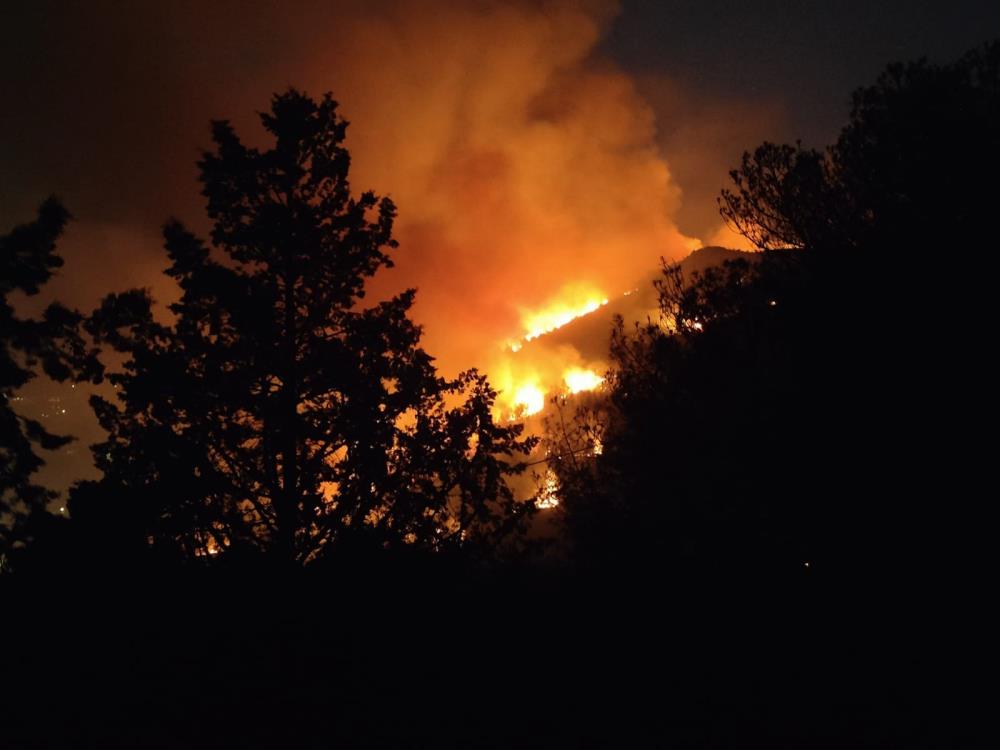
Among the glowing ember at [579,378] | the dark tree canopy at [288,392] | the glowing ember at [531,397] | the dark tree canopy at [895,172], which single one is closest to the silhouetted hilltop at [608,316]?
the glowing ember at [579,378]

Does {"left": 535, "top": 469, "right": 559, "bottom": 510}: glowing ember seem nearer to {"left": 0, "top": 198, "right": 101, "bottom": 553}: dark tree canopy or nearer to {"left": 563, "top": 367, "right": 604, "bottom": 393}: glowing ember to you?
{"left": 0, "top": 198, "right": 101, "bottom": 553}: dark tree canopy

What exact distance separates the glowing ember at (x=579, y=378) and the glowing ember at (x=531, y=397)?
4.47 m

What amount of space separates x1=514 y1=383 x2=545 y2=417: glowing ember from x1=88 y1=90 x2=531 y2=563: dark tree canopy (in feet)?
182

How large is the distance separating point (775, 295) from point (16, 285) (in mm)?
18121

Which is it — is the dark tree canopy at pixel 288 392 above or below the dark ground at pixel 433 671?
above

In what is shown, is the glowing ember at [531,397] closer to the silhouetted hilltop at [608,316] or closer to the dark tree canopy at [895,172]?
the silhouetted hilltop at [608,316]

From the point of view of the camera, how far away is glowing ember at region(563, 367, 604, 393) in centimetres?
6469

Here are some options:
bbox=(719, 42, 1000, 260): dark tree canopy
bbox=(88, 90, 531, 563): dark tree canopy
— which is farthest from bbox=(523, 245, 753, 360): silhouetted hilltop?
bbox=(88, 90, 531, 563): dark tree canopy

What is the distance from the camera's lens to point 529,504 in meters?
11.7

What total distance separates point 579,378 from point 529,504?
5959cm

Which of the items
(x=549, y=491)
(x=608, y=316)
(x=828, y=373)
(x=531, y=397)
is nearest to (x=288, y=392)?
(x=828, y=373)

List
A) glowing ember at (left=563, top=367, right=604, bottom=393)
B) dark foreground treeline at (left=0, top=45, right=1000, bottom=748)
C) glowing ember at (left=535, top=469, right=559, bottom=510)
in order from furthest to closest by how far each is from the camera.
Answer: glowing ember at (left=563, top=367, right=604, bottom=393), glowing ember at (left=535, top=469, right=559, bottom=510), dark foreground treeline at (left=0, top=45, right=1000, bottom=748)

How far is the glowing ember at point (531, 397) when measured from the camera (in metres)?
68.8

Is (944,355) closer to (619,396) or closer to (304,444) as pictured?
(619,396)
